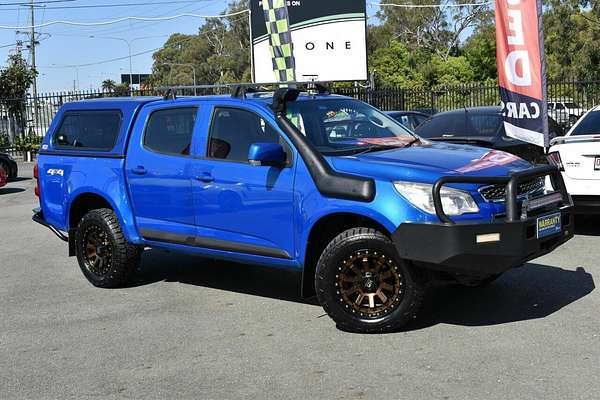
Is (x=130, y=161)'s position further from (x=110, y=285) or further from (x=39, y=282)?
(x=39, y=282)

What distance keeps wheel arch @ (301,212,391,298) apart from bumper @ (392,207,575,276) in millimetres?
391

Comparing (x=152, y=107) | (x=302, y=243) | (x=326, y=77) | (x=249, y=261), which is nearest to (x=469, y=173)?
(x=302, y=243)

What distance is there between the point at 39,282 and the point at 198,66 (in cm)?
9412

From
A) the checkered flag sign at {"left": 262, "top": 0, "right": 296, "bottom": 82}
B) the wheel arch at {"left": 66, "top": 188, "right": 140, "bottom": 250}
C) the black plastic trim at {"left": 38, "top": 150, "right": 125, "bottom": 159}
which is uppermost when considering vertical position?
the checkered flag sign at {"left": 262, "top": 0, "right": 296, "bottom": 82}

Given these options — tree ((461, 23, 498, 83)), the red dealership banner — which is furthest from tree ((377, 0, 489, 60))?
the red dealership banner

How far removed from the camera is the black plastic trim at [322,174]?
209 inches

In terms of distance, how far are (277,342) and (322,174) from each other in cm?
130

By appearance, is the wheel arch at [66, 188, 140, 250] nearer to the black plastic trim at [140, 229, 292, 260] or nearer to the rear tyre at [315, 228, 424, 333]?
the black plastic trim at [140, 229, 292, 260]

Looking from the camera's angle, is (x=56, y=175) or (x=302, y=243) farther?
(x=56, y=175)

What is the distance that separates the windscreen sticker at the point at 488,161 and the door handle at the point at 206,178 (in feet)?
6.93

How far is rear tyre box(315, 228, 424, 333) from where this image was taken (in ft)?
17.4

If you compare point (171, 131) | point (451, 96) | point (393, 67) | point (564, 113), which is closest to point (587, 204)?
point (171, 131)

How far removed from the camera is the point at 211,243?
6352 millimetres

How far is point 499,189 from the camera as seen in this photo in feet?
17.3
